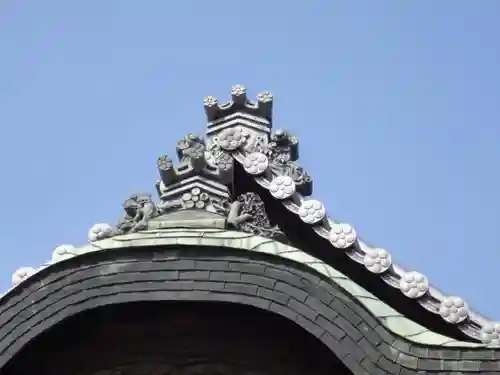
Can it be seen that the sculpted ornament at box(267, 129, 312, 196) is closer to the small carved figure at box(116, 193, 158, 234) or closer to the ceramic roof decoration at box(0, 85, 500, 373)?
the ceramic roof decoration at box(0, 85, 500, 373)

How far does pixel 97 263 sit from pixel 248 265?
3.44 feet

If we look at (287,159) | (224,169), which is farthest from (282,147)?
(224,169)

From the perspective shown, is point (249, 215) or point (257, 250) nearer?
point (257, 250)

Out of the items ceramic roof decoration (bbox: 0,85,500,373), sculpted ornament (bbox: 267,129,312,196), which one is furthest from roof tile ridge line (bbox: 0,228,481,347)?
sculpted ornament (bbox: 267,129,312,196)

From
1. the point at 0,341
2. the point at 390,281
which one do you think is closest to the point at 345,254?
the point at 390,281

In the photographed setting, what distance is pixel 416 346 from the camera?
8.06 m

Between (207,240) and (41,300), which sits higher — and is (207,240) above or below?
above

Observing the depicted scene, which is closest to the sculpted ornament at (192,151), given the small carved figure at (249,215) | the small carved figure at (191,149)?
the small carved figure at (191,149)

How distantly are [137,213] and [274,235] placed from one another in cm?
104

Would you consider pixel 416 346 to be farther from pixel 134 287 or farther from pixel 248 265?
pixel 134 287

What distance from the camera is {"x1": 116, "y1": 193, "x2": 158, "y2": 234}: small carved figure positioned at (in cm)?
925

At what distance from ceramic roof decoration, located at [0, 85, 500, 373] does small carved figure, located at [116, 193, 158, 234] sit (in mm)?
10

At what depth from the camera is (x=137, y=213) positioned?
9.38 m

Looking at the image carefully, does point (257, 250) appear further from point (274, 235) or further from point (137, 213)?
point (137, 213)
